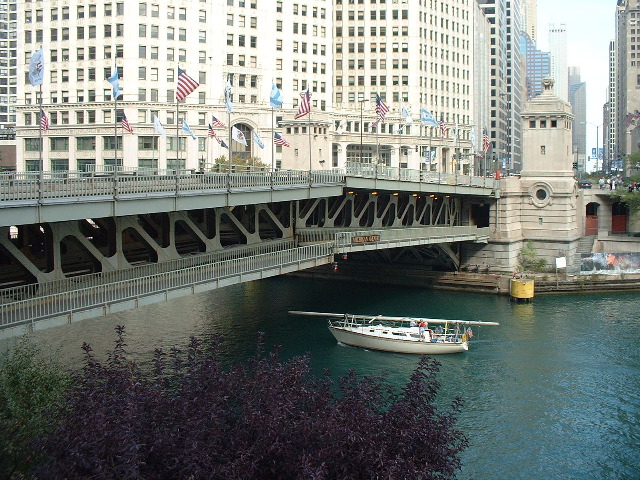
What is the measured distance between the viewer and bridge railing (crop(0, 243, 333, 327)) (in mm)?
30922

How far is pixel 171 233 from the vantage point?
39531mm

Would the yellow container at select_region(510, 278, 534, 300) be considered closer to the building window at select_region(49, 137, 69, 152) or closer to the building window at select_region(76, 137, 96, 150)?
the building window at select_region(76, 137, 96, 150)

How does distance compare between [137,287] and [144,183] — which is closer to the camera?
[137,287]

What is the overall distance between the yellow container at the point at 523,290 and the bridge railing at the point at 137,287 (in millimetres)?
28826

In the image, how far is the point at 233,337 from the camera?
54562mm

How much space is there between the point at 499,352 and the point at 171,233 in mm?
23641

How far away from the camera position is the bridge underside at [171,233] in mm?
34688

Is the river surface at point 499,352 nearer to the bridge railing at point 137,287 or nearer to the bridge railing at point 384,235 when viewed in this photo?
the bridge railing at point 384,235

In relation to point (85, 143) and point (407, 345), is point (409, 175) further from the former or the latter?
point (85, 143)

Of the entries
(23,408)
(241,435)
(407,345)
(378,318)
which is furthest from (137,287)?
(378,318)

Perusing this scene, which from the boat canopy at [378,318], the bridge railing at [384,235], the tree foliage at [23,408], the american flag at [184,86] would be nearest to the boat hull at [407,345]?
the boat canopy at [378,318]

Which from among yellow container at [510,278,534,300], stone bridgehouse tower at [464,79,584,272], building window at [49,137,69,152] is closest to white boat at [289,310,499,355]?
yellow container at [510,278,534,300]

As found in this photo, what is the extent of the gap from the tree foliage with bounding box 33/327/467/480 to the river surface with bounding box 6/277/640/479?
40.7 ft

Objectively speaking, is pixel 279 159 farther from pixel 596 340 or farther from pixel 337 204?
pixel 596 340
